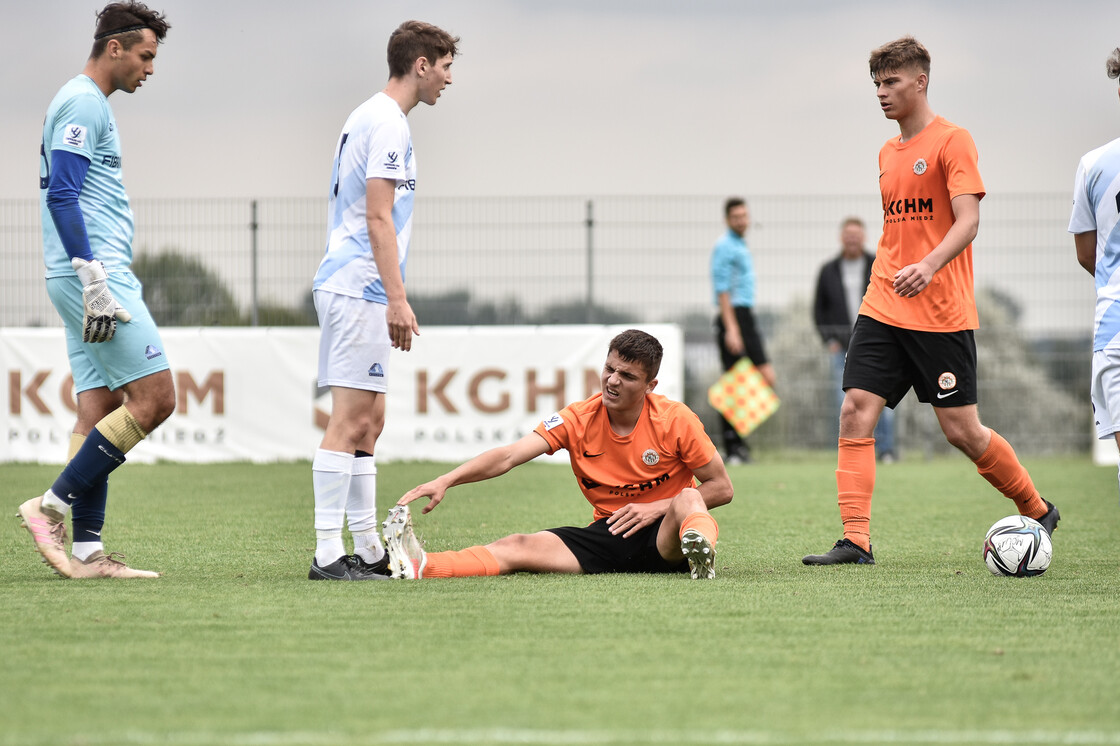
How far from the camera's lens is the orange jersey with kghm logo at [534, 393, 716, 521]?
5.14 metres

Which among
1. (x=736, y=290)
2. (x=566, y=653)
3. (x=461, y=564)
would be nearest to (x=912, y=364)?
(x=461, y=564)

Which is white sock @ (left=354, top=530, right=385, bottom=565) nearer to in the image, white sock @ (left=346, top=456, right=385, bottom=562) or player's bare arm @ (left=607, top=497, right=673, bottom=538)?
white sock @ (left=346, top=456, right=385, bottom=562)

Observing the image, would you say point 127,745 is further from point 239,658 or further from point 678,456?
point 678,456

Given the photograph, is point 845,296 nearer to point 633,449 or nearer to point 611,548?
point 633,449

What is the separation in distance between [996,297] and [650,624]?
11.7 metres

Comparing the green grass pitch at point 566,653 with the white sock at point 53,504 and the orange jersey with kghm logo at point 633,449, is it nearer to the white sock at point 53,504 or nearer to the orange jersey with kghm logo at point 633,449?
the white sock at point 53,504

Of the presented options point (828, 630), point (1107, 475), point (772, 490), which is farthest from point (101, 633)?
point (1107, 475)

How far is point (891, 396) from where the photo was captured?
568cm

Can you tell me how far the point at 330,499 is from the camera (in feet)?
15.8

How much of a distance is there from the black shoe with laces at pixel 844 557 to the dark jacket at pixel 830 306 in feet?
25.4

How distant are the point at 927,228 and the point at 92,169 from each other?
3.36 meters

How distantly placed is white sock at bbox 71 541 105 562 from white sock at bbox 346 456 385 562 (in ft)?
3.18

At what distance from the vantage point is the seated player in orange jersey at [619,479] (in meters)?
4.95

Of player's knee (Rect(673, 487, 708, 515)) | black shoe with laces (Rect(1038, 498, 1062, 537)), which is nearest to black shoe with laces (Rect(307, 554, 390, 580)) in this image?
player's knee (Rect(673, 487, 708, 515))
